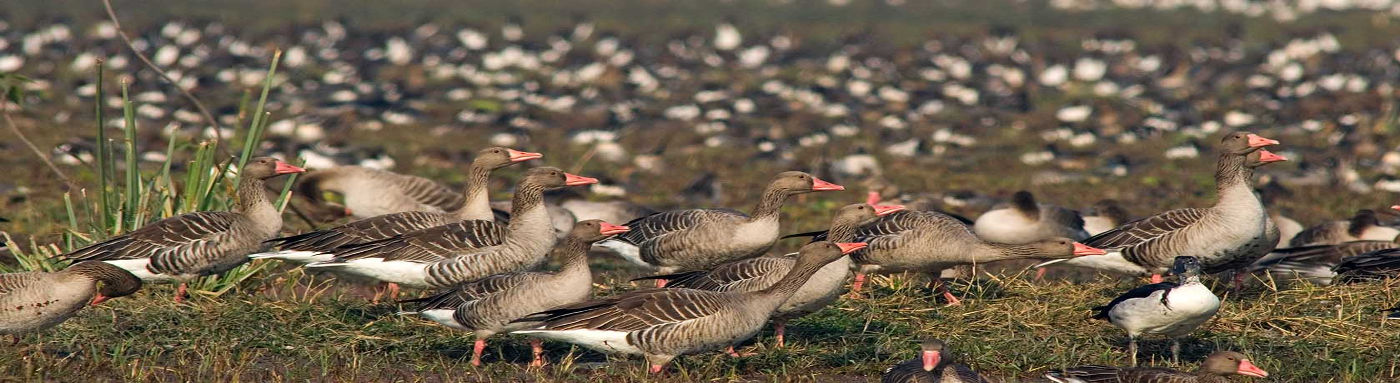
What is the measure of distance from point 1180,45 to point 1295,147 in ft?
62.6

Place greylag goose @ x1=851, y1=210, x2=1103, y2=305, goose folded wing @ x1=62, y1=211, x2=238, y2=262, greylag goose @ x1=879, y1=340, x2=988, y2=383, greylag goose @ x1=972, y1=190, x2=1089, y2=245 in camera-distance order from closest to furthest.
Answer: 1. greylag goose @ x1=879, y1=340, x2=988, y2=383
2. goose folded wing @ x1=62, y1=211, x2=238, y2=262
3. greylag goose @ x1=851, y1=210, x2=1103, y2=305
4. greylag goose @ x1=972, y1=190, x2=1089, y2=245

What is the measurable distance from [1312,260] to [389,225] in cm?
786

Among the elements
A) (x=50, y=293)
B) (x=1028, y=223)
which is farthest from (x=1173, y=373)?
(x=1028, y=223)

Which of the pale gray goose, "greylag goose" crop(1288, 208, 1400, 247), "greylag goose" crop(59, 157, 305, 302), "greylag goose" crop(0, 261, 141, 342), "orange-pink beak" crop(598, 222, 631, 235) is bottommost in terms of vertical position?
"greylag goose" crop(1288, 208, 1400, 247)

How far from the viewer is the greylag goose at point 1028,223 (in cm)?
1509

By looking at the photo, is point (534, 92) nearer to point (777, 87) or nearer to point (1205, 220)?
point (777, 87)

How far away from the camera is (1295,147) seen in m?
26.7

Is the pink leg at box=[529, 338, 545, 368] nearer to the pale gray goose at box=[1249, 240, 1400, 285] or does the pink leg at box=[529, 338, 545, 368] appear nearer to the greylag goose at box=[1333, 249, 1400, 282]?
the pale gray goose at box=[1249, 240, 1400, 285]

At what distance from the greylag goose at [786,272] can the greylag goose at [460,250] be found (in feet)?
3.49

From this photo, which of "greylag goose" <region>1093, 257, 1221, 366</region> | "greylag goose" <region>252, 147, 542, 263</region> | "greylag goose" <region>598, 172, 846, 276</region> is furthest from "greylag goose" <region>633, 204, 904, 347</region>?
"greylag goose" <region>252, 147, 542, 263</region>

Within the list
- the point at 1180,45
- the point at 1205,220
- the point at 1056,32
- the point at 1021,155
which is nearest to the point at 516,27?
the point at 1056,32

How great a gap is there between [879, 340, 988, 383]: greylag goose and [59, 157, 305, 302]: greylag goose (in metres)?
5.10

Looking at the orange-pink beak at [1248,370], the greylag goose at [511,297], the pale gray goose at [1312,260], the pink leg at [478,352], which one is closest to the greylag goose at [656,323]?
the greylag goose at [511,297]

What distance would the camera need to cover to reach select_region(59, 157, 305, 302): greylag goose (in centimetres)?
1037
